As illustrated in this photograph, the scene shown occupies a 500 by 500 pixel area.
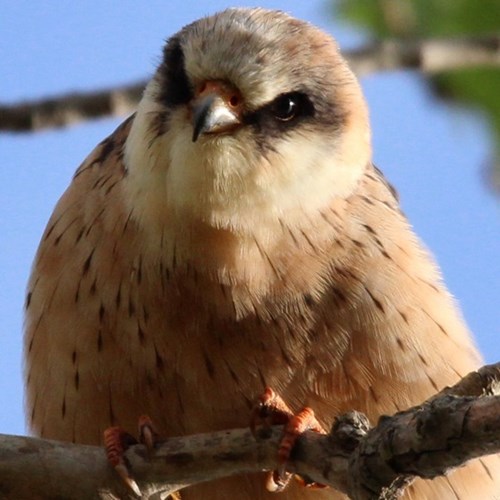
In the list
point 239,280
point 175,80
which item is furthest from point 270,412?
point 175,80

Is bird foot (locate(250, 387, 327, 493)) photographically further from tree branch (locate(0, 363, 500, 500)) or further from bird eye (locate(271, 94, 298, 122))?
bird eye (locate(271, 94, 298, 122))

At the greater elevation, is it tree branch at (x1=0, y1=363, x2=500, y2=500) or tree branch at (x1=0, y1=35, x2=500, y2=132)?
tree branch at (x1=0, y1=35, x2=500, y2=132)

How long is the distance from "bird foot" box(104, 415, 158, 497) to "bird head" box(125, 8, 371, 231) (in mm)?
1014

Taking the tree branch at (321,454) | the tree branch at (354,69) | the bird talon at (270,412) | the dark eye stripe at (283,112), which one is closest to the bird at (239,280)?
the dark eye stripe at (283,112)

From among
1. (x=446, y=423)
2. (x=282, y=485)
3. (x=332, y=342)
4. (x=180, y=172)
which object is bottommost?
(x=446, y=423)

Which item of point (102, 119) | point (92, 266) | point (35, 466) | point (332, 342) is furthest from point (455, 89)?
point (35, 466)

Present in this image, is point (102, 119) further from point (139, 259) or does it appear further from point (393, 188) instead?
point (393, 188)

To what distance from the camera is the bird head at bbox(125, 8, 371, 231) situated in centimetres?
488

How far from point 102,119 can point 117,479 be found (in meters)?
1.33

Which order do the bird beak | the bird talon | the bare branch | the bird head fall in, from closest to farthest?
the bare branch, the bird talon, the bird beak, the bird head

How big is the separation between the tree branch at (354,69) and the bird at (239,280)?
640 mm

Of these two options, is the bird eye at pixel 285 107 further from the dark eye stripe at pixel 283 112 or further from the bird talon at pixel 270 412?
the bird talon at pixel 270 412

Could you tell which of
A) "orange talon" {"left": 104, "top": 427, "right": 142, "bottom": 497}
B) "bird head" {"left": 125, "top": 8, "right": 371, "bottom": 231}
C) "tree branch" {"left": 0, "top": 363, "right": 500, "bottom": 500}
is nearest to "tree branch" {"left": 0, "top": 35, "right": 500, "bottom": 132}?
"bird head" {"left": 125, "top": 8, "right": 371, "bottom": 231}

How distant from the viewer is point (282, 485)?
480cm
